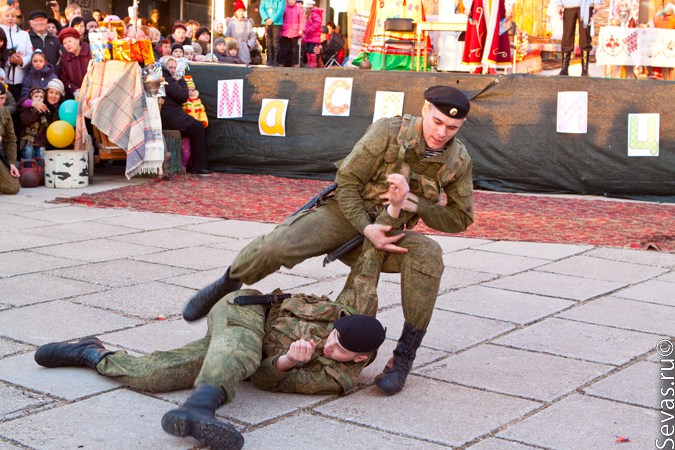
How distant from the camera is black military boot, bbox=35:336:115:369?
3.87 meters

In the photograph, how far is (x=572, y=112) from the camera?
10.3 m

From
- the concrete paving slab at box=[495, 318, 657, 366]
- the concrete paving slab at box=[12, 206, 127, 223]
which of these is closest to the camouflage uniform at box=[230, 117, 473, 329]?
the concrete paving slab at box=[495, 318, 657, 366]

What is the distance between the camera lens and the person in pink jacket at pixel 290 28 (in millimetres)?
14766

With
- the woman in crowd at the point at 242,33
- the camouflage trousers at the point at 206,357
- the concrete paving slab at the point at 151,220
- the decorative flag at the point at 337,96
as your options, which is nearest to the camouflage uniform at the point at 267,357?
the camouflage trousers at the point at 206,357

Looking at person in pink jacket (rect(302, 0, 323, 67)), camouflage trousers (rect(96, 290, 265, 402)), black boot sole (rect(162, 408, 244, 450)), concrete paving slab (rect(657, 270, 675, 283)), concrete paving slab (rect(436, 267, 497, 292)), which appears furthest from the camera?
person in pink jacket (rect(302, 0, 323, 67))

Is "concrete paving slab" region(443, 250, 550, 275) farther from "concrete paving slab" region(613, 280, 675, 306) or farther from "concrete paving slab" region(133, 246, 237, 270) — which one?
"concrete paving slab" region(133, 246, 237, 270)

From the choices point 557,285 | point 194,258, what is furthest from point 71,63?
point 557,285

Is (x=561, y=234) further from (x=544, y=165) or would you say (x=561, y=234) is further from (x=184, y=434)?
(x=184, y=434)

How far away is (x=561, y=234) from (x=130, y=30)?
20.1 feet

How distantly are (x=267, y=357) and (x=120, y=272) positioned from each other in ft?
8.16

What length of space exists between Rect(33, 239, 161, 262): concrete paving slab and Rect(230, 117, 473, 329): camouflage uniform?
101 inches

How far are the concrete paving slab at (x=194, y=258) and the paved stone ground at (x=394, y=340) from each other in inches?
0.6

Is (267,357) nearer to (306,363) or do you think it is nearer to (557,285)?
(306,363)

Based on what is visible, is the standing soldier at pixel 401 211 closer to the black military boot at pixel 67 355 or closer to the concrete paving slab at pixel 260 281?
the black military boot at pixel 67 355
